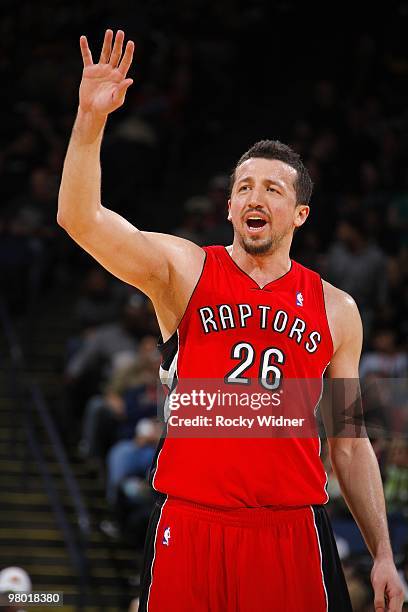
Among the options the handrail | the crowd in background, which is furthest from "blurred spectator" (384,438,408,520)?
the handrail

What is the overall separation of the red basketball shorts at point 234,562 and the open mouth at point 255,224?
3.30ft

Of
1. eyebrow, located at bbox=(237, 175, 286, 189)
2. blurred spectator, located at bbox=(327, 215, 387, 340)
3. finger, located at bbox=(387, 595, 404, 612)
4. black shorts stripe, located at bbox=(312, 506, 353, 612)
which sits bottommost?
finger, located at bbox=(387, 595, 404, 612)

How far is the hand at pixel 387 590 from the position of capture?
395 cm

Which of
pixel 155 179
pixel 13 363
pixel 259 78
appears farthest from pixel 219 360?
pixel 259 78

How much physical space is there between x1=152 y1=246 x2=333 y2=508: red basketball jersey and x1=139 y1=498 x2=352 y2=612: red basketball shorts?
0.07m

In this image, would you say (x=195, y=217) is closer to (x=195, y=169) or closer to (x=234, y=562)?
(x=195, y=169)

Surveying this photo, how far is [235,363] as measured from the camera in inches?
153

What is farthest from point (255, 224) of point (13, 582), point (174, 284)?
point (13, 582)

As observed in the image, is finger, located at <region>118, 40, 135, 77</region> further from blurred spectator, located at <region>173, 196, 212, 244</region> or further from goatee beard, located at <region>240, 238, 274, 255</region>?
blurred spectator, located at <region>173, 196, 212, 244</region>

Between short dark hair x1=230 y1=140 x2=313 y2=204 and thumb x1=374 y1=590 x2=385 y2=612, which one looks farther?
short dark hair x1=230 y1=140 x2=313 y2=204

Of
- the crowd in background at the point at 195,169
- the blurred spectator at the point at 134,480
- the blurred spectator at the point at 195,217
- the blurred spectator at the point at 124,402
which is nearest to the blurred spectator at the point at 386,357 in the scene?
the crowd in background at the point at 195,169

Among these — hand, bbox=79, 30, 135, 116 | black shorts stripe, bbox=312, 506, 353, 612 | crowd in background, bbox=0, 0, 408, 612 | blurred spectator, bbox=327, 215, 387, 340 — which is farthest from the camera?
blurred spectator, bbox=327, 215, 387, 340

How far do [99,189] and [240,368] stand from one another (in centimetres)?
80

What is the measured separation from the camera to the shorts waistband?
3826 millimetres
